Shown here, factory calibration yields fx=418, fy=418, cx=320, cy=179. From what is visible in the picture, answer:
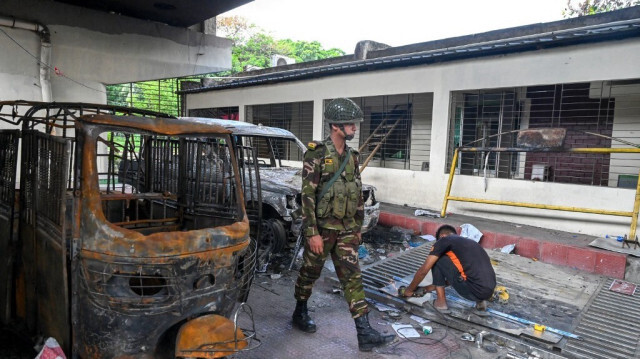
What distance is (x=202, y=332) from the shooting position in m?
2.34

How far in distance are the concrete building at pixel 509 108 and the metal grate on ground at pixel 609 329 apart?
80.3 inches

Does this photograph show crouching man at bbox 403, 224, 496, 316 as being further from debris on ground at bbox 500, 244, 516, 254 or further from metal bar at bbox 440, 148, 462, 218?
metal bar at bbox 440, 148, 462, 218

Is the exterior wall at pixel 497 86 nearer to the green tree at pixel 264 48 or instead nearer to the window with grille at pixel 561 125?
the window with grille at pixel 561 125

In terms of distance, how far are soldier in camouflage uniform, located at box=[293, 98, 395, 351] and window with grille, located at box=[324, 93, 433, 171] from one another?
6025 mm

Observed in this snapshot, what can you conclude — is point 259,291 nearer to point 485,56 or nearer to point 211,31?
point 485,56

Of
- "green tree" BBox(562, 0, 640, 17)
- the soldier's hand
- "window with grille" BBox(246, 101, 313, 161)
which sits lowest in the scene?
the soldier's hand

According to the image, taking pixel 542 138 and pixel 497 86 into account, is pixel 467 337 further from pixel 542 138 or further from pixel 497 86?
pixel 497 86

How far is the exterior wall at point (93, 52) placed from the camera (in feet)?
24.1

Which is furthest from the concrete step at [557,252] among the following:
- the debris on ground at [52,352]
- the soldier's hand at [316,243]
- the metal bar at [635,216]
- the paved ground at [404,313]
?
the debris on ground at [52,352]

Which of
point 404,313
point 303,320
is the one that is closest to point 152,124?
point 303,320

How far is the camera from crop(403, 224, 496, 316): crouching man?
388 centimetres

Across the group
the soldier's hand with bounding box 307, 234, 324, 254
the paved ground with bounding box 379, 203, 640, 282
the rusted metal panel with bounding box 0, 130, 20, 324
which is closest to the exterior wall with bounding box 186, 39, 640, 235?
the paved ground with bounding box 379, 203, 640, 282

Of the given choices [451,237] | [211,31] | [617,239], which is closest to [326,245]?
[451,237]

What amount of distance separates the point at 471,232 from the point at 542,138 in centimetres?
175
